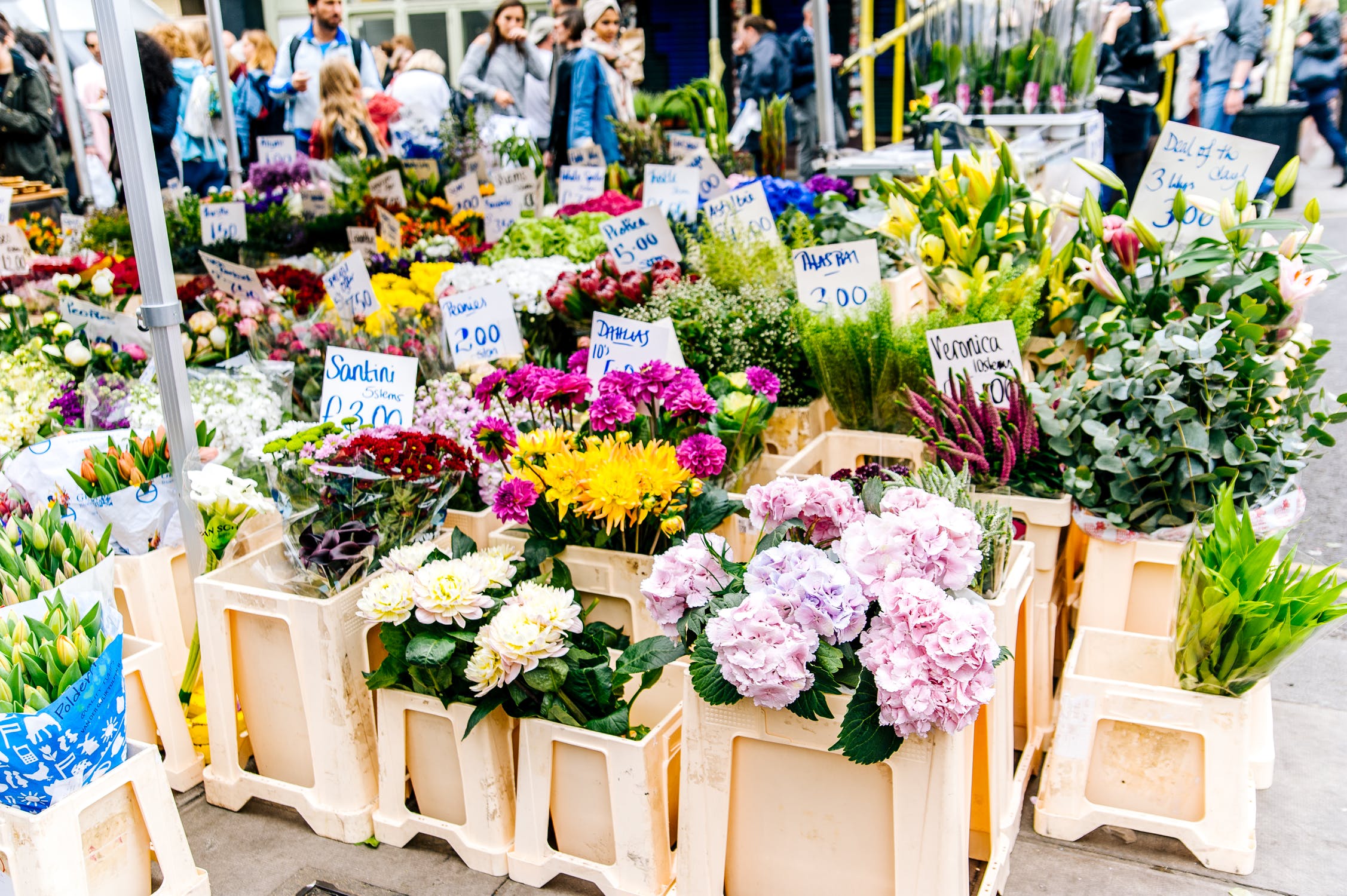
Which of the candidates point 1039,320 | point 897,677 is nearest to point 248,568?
point 897,677

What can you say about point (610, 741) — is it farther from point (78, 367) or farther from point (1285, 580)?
point (78, 367)

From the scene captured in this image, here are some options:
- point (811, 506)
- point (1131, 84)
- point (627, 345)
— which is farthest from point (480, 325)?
point (1131, 84)

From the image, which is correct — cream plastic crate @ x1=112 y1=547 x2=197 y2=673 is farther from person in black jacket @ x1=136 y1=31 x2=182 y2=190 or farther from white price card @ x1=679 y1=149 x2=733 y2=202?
person in black jacket @ x1=136 y1=31 x2=182 y2=190

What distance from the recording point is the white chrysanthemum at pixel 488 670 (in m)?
1.90

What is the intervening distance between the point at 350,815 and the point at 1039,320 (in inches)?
88.9

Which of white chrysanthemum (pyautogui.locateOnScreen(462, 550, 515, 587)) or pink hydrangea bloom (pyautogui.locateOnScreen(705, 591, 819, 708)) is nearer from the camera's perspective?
pink hydrangea bloom (pyautogui.locateOnScreen(705, 591, 819, 708))

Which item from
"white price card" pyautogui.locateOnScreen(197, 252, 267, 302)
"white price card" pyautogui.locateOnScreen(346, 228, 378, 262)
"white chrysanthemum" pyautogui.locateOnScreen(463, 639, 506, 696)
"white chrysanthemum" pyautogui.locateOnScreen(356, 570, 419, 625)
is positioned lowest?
"white chrysanthemum" pyautogui.locateOnScreen(463, 639, 506, 696)

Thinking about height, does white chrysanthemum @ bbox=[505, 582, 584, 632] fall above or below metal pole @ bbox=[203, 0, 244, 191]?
below

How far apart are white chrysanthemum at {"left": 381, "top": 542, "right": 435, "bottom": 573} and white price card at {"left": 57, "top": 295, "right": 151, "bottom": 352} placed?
5.35 feet

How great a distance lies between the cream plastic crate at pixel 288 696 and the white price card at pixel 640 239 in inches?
62.8

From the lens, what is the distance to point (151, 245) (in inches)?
91.5

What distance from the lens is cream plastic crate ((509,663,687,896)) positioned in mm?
1923

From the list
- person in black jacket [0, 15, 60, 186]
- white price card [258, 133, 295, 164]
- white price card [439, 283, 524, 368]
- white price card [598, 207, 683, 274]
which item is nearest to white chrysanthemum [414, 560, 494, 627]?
white price card [439, 283, 524, 368]

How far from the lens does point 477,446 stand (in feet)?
8.00
